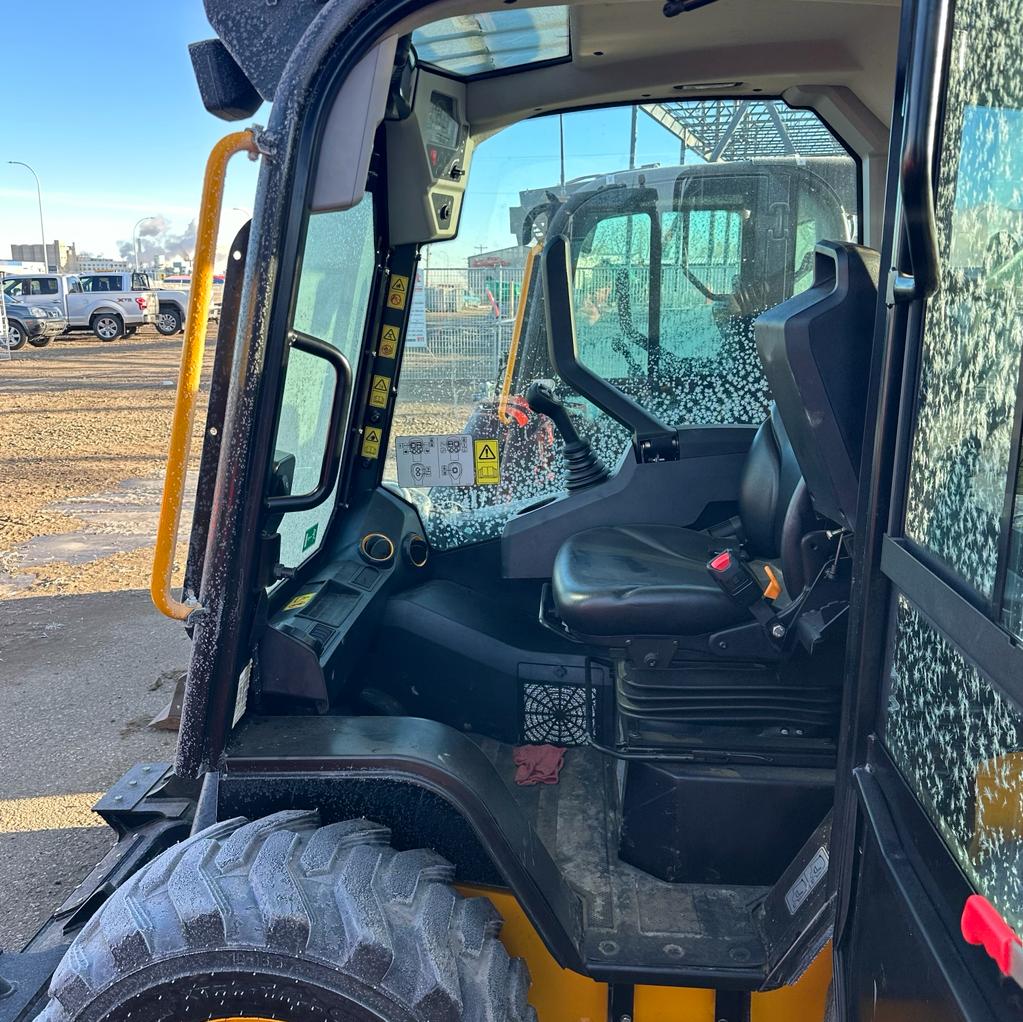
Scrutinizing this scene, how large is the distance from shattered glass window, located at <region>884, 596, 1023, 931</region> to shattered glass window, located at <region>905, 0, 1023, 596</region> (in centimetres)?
12

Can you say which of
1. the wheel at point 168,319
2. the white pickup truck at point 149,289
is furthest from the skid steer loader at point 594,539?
the wheel at point 168,319

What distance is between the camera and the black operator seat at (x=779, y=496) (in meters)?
1.64

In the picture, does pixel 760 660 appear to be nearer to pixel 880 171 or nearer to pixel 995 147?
pixel 995 147

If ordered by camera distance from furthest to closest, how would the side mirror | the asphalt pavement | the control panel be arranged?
the asphalt pavement
the control panel
the side mirror

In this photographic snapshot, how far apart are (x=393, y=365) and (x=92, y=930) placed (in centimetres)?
167

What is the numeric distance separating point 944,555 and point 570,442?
1.79 meters

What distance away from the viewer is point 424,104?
2395 millimetres

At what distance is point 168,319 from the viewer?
27.2 metres

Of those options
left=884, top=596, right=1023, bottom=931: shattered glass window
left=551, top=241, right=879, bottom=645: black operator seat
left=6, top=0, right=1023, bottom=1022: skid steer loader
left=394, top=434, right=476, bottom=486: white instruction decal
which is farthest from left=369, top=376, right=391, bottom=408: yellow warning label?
left=884, top=596, right=1023, bottom=931: shattered glass window

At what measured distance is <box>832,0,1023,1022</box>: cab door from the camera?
946 mm

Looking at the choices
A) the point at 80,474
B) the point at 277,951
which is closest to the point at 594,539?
the point at 277,951

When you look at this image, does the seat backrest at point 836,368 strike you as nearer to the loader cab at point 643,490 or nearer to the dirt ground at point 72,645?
the loader cab at point 643,490

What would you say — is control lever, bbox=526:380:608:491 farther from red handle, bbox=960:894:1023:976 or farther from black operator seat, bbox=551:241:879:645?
red handle, bbox=960:894:1023:976

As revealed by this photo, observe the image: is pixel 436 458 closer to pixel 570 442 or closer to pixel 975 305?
pixel 570 442
